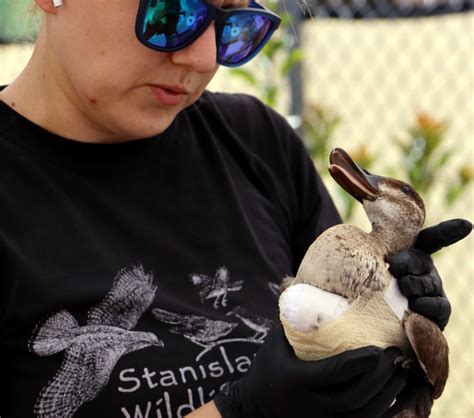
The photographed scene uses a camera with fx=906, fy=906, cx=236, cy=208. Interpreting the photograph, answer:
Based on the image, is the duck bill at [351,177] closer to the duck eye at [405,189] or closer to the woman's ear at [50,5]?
the duck eye at [405,189]

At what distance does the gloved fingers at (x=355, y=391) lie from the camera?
1140mm

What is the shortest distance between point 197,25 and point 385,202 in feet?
1.21

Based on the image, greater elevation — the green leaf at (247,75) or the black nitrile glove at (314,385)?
the green leaf at (247,75)

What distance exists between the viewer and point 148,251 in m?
1.36

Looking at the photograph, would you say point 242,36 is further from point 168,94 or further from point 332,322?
point 332,322

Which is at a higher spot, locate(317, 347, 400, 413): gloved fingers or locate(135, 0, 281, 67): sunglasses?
locate(135, 0, 281, 67): sunglasses

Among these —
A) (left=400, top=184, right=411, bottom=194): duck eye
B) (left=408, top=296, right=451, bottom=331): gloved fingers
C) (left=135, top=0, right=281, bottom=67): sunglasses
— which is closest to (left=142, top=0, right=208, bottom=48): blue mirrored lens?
(left=135, top=0, right=281, bottom=67): sunglasses

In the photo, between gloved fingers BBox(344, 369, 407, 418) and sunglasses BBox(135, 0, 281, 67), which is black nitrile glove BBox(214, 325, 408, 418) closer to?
gloved fingers BBox(344, 369, 407, 418)

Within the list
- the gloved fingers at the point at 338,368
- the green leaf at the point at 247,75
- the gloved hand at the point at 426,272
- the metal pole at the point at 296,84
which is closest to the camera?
the gloved fingers at the point at 338,368

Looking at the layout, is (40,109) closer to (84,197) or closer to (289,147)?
(84,197)

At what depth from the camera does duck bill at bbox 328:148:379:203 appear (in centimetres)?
124

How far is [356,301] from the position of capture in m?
1.16

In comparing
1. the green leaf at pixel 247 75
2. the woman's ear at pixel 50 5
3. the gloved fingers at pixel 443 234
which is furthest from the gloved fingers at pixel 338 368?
the green leaf at pixel 247 75

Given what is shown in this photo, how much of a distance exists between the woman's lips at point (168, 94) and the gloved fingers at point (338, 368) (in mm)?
450
